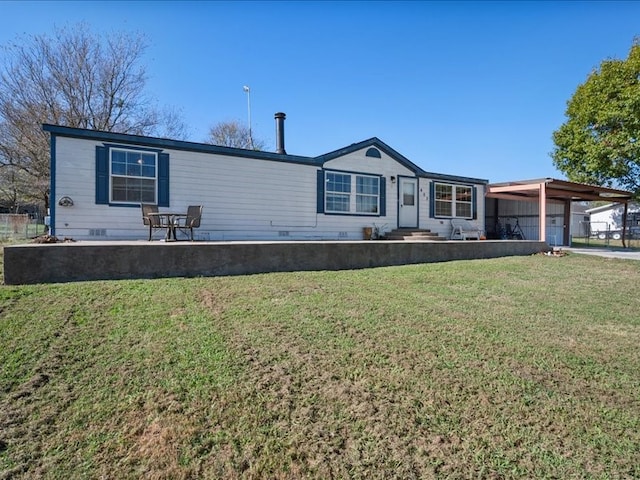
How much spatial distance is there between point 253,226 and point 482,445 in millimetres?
7999

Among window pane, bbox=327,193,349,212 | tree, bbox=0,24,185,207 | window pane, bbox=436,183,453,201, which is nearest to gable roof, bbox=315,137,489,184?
window pane, bbox=436,183,453,201

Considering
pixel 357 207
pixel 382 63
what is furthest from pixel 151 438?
pixel 382 63

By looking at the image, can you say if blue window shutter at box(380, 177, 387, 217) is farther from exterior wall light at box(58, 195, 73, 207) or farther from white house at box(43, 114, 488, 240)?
exterior wall light at box(58, 195, 73, 207)

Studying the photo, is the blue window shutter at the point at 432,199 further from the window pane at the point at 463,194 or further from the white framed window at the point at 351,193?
the white framed window at the point at 351,193

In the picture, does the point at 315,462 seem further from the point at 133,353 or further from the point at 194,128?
the point at 194,128

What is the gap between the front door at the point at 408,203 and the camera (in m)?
12.2

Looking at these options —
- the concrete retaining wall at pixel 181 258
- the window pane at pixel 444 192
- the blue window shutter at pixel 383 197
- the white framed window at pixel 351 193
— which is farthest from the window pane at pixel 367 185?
the concrete retaining wall at pixel 181 258

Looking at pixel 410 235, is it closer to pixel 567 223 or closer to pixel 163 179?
pixel 163 179

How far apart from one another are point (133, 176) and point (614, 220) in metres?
39.1

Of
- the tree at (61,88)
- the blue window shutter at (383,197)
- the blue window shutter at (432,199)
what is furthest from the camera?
the tree at (61,88)

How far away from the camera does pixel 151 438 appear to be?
7.60ft

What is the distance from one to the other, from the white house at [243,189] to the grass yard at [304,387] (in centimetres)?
364

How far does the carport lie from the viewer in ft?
41.6

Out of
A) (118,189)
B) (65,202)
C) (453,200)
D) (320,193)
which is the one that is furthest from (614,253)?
(65,202)
